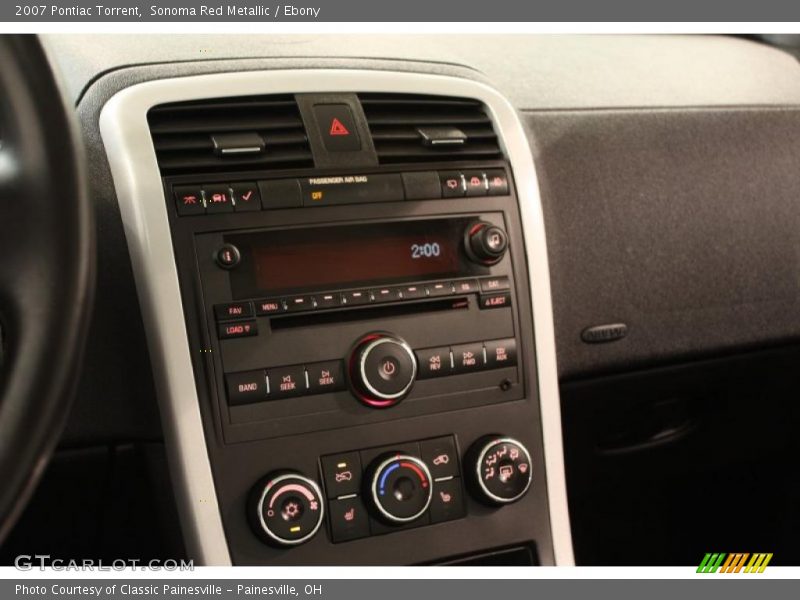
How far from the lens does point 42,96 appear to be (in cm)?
72

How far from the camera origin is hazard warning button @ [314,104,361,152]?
3.50 feet

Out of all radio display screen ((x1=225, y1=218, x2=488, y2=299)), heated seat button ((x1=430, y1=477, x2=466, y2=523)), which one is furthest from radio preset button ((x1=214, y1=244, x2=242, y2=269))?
heated seat button ((x1=430, y1=477, x2=466, y2=523))

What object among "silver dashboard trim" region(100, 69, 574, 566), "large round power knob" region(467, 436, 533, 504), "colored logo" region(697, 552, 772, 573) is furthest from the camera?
"colored logo" region(697, 552, 772, 573)

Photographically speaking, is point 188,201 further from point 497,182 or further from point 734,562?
point 734,562

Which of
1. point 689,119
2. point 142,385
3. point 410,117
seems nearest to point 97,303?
point 142,385

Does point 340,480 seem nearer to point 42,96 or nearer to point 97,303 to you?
point 97,303

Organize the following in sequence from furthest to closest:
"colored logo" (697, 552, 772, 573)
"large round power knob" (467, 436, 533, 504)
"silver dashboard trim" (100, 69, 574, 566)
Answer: "colored logo" (697, 552, 772, 573), "large round power knob" (467, 436, 533, 504), "silver dashboard trim" (100, 69, 574, 566)

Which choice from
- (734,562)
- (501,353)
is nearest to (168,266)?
(501,353)

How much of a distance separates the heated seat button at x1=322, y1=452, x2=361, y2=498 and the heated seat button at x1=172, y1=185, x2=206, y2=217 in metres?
0.28

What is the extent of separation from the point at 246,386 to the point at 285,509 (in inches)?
5.1

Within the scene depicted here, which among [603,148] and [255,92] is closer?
[255,92]

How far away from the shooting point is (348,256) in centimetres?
106

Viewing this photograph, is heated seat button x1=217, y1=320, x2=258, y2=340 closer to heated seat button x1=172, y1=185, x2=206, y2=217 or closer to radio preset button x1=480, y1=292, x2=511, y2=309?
heated seat button x1=172, y1=185, x2=206, y2=217

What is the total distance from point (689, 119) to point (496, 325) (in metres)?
0.46
